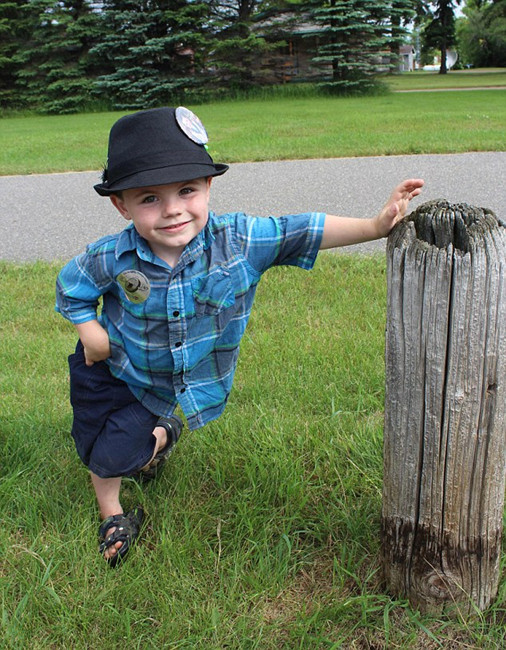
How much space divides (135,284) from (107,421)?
0.49 metres

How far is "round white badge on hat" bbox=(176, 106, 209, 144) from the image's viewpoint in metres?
1.76

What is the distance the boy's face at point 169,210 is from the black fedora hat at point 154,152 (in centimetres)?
5

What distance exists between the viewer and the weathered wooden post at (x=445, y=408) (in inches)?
56.3

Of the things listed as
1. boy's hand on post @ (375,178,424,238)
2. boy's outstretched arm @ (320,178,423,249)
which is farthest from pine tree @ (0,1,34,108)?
boy's hand on post @ (375,178,424,238)

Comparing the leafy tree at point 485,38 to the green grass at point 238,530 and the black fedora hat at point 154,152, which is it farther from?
the black fedora hat at point 154,152

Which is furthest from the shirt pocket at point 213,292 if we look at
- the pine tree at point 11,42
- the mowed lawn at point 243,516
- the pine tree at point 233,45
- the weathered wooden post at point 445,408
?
the pine tree at point 11,42

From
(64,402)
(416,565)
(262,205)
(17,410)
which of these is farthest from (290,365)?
(262,205)

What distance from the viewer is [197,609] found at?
1.75 metres

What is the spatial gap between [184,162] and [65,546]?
116cm

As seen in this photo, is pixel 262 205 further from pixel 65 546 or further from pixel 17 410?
pixel 65 546

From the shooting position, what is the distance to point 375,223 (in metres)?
1.64

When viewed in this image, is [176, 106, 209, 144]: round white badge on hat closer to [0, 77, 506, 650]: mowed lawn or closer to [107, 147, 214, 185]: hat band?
[107, 147, 214, 185]: hat band

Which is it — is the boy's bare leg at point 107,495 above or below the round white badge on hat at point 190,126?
below

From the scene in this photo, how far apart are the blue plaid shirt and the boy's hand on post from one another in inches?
9.8
